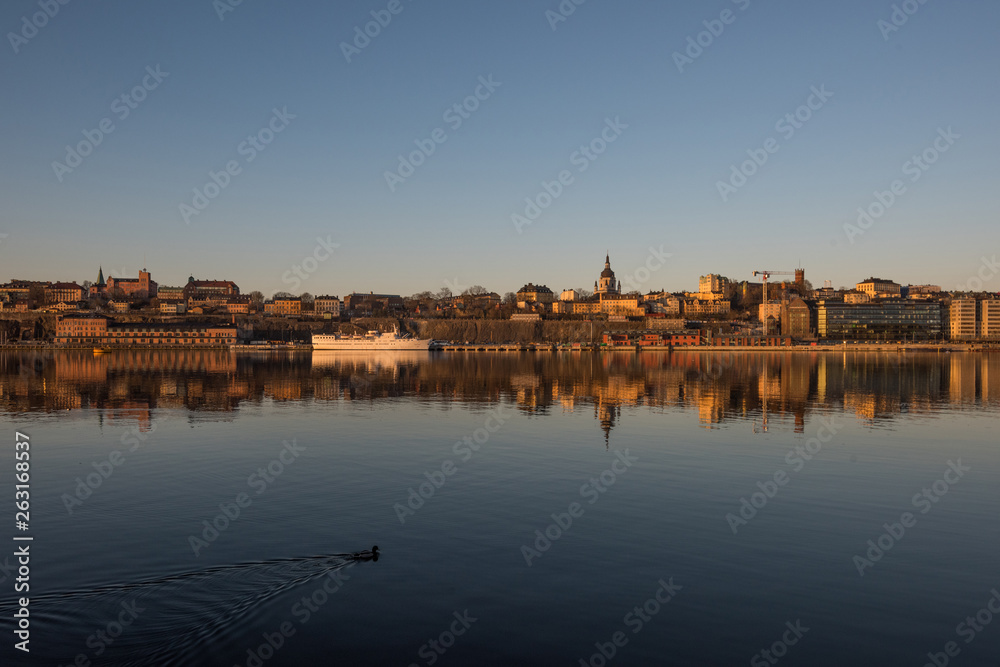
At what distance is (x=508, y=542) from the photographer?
13.6 m

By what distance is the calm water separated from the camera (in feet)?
31.6

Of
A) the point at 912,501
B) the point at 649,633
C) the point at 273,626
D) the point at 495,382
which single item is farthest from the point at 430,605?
the point at 495,382

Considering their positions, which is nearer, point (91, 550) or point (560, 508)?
point (91, 550)

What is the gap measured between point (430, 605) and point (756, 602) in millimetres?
4939

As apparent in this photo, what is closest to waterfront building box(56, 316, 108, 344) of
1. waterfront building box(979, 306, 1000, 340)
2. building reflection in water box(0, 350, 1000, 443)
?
building reflection in water box(0, 350, 1000, 443)

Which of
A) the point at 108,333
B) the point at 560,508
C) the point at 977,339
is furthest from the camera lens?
the point at 977,339

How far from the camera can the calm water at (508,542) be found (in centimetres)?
963

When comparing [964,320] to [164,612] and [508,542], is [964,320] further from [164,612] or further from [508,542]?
[164,612]

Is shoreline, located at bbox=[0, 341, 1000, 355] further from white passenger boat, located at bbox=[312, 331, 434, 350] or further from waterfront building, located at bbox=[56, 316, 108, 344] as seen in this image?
waterfront building, located at bbox=[56, 316, 108, 344]

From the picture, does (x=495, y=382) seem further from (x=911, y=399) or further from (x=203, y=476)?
(x=203, y=476)

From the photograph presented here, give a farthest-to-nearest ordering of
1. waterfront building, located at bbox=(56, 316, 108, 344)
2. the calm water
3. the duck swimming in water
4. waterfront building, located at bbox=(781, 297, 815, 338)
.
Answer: waterfront building, located at bbox=(781, 297, 815, 338)
waterfront building, located at bbox=(56, 316, 108, 344)
the duck swimming in water
the calm water

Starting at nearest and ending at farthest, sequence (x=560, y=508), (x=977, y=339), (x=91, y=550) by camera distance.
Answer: (x=91, y=550) → (x=560, y=508) → (x=977, y=339)

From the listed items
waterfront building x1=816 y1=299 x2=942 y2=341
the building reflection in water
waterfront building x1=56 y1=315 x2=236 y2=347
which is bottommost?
the building reflection in water

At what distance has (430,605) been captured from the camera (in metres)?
10.6
